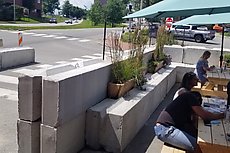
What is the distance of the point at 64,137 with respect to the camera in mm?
4305

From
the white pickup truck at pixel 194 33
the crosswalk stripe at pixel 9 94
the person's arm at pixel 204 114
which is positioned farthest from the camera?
the white pickup truck at pixel 194 33

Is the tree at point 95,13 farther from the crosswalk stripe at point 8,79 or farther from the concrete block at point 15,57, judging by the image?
the crosswalk stripe at point 8,79

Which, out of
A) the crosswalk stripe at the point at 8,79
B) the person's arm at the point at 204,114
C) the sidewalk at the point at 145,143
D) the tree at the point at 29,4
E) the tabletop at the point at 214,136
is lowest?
the sidewalk at the point at 145,143

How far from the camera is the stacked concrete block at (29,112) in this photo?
4.17 m

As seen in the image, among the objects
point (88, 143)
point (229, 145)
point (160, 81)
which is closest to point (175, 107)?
point (229, 145)

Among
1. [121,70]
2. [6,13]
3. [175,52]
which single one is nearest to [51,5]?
[6,13]

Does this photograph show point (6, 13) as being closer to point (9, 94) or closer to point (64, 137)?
point (9, 94)

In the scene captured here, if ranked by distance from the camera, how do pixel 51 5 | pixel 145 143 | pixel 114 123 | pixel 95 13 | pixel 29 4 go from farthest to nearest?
pixel 51 5
pixel 29 4
pixel 95 13
pixel 145 143
pixel 114 123

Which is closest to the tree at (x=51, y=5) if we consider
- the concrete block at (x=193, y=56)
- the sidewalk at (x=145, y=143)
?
the concrete block at (x=193, y=56)

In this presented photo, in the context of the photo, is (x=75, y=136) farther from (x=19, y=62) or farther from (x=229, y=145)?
(x=19, y=62)

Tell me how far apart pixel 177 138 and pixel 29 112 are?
1941 millimetres

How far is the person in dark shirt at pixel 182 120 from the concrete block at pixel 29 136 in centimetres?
162

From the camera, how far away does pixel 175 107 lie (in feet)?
13.2

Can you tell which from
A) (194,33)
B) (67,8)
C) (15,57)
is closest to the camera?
(15,57)
